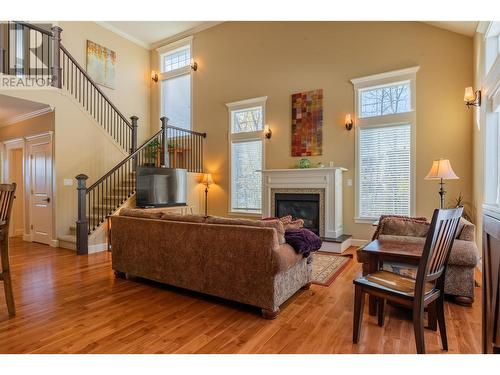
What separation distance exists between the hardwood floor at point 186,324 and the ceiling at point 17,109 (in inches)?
137

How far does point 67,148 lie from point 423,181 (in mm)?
6866

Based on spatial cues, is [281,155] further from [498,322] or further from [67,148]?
[498,322]

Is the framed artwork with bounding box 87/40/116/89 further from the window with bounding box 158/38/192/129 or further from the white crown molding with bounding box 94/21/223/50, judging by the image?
the window with bounding box 158/38/192/129

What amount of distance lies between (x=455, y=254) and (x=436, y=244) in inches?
48.5

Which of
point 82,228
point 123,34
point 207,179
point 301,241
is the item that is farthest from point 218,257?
point 123,34

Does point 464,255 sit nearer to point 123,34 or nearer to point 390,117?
point 390,117

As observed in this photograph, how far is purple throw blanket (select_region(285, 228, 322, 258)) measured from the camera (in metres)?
2.80

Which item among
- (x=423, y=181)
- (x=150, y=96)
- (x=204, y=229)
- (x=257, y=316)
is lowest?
(x=257, y=316)

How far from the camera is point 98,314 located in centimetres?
260

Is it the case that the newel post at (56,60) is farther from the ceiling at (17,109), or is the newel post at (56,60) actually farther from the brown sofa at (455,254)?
the brown sofa at (455,254)

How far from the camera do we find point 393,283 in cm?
206

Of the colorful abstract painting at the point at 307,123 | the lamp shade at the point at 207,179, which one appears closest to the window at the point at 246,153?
the lamp shade at the point at 207,179
